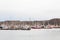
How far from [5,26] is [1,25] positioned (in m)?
0.21

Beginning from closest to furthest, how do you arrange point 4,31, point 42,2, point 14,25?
point 42,2 < point 14,25 < point 4,31

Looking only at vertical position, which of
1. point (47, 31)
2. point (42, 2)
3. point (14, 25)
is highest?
point (42, 2)

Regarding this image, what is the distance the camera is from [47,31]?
5.30 metres

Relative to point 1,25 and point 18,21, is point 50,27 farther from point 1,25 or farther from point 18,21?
point 1,25

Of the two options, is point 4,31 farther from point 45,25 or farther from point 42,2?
point 42,2

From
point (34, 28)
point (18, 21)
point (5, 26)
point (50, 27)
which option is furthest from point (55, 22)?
point (5, 26)

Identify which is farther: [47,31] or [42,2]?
[47,31]

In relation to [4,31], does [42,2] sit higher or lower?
higher

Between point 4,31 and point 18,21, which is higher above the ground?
point 18,21

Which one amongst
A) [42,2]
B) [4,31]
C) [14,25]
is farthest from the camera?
[4,31]

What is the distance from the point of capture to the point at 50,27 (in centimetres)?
485

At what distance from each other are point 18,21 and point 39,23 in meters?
0.67

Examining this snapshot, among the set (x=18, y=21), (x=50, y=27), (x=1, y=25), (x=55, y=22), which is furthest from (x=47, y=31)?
(x=1, y=25)

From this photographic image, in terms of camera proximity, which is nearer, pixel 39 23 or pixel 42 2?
pixel 42 2
